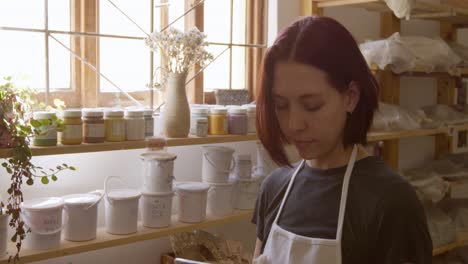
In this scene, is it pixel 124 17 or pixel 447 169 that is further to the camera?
pixel 447 169

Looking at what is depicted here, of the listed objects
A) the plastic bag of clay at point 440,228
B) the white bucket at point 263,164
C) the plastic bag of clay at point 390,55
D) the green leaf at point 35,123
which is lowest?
the plastic bag of clay at point 440,228

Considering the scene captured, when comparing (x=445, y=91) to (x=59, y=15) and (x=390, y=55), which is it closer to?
(x=390, y=55)

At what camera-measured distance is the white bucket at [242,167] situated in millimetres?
2020

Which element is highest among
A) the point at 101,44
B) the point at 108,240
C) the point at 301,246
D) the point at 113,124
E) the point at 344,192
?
the point at 101,44

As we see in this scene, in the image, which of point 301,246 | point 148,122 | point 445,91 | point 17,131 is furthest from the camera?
point 445,91

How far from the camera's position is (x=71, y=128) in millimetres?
1530

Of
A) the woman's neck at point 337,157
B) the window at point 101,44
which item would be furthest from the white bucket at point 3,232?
the woman's neck at point 337,157

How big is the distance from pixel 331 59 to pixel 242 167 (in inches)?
42.4

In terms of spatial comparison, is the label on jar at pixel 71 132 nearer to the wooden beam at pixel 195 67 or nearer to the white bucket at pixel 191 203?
the white bucket at pixel 191 203

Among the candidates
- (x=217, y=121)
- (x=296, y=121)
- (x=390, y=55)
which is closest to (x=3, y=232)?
(x=217, y=121)

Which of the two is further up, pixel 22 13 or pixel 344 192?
pixel 22 13

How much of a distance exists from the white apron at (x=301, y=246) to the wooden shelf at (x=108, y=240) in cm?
62

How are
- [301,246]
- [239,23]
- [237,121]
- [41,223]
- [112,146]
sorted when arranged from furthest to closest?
[239,23] < [237,121] < [112,146] < [41,223] < [301,246]

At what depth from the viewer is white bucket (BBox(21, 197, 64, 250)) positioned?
1497 mm
